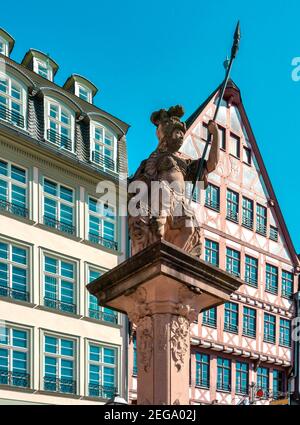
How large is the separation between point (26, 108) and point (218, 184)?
31.7ft

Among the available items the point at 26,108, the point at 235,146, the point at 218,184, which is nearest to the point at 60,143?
the point at 26,108

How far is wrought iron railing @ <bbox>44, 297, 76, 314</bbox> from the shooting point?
2428 centimetres

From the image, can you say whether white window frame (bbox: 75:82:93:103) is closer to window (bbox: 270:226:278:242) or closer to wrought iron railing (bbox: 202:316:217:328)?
wrought iron railing (bbox: 202:316:217:328)

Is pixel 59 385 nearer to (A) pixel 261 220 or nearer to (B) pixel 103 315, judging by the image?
(B) pixel 103 315

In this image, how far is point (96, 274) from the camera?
26.2 metres

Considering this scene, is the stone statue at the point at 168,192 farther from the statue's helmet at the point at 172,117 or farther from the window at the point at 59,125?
the window at the point at 59,125

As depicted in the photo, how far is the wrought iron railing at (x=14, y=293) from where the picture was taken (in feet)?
75.6

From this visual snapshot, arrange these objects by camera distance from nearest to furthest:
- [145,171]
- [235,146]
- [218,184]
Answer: [145,171] < [218,184] < [235,146]

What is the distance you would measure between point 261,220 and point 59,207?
11.6 meters

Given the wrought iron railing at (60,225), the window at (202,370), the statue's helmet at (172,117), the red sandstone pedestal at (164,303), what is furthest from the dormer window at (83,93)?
the red sandstone pedestal at (164,303)

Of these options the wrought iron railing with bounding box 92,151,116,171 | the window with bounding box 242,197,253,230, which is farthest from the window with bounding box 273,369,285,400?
the wrought iron railing with bounding box 92,151,116,171

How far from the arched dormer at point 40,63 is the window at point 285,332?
15.2 meters

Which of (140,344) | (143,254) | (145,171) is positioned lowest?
(140,344)
